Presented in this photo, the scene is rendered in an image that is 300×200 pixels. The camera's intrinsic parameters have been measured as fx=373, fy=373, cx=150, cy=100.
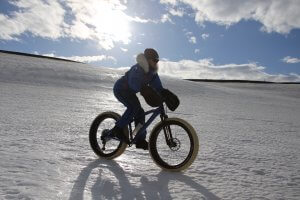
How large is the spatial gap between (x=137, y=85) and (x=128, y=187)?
157 centimetres

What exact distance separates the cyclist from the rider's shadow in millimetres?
775

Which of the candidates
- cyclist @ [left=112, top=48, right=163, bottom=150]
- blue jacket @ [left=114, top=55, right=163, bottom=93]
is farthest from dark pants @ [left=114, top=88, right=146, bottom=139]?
blue jacket @ [left=114, top=55, right=163, bottom=93]

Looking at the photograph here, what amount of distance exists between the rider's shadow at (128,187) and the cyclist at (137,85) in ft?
2.54

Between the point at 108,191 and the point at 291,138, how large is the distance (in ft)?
21.2

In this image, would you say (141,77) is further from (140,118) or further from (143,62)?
(140,118)

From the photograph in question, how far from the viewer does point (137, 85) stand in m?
5.31

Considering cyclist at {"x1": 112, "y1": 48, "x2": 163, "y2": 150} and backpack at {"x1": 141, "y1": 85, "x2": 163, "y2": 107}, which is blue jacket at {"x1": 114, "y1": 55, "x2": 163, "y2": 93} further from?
backpack at {"x1": 141, "y1": 85, "x2": 163, "y2": 107}

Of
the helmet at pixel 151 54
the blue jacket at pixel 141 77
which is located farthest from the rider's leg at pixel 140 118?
the helmet at pixel 151 54

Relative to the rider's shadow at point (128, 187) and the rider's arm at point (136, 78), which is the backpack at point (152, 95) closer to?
the rider's arm at point (136, 78)

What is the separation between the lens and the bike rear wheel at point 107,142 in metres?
5.77

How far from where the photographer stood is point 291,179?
5.03m

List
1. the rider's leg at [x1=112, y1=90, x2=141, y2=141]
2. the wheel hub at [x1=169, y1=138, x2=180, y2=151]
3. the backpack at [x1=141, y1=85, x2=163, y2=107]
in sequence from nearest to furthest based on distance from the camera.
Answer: the backpack at [x1=141, y1=85, x2=163, y2=107] → the wheel hub at [x1=169, y1=138, x2=180, y2=151] → the rider's leg at [x1=112, y1=90, x2=141, y2=141]

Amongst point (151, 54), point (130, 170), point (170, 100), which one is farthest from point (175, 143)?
point (151, 54)

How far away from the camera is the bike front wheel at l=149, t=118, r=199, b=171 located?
5148 millimetres
